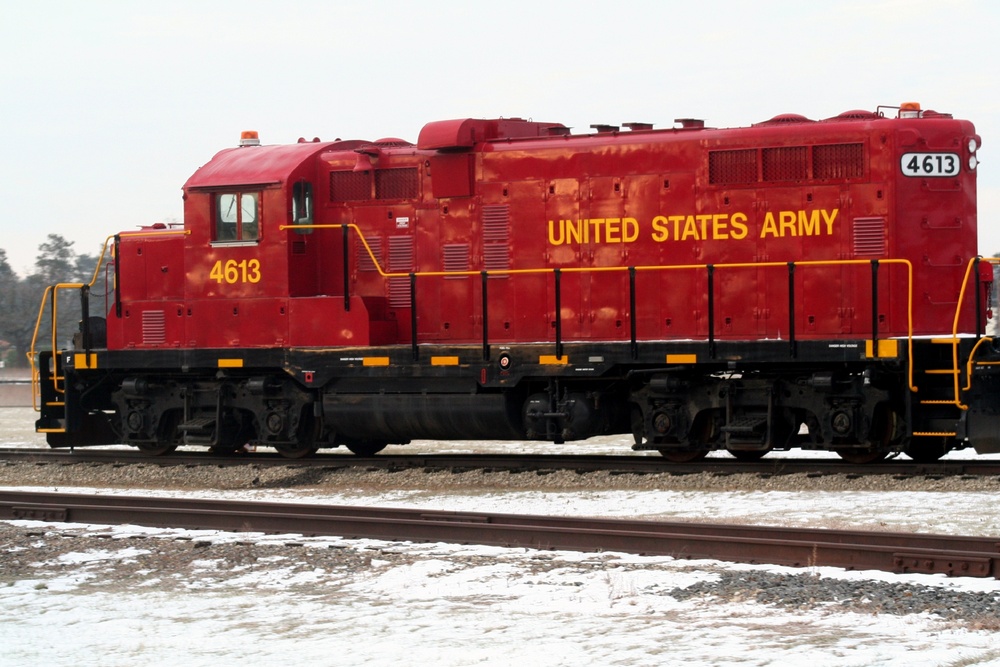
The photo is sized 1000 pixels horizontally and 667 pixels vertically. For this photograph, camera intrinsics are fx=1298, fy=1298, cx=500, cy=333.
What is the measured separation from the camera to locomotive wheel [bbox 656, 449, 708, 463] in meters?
14.0

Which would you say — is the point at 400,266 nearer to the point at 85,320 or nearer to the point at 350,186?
the point at 350,186

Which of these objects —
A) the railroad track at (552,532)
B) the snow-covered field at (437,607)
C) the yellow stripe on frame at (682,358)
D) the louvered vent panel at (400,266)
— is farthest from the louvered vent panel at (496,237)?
the snow-covered field at (437,607)

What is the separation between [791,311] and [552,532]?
4.85 metres

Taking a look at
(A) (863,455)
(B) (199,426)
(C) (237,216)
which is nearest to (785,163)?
(A) (863,455)

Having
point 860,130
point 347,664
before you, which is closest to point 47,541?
point 347,664

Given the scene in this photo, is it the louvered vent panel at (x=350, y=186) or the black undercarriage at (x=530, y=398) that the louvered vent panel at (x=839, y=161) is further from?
the louvered vent panel at (x=350, y=186)

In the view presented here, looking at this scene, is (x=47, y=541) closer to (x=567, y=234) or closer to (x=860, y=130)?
(x=567, y=234)

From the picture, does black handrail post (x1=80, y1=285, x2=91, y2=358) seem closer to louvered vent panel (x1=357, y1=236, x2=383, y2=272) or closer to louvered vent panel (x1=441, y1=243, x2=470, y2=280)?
louvered vent panel (x1=357, y1=236, x2=383, y2=272)

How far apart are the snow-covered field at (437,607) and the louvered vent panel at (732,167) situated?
14.9 ft

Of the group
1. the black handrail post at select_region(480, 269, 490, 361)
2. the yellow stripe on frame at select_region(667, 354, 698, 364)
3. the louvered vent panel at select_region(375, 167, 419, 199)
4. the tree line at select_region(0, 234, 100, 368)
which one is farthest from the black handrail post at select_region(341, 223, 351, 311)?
the tree line at select_region(0, 234, 100, 368)

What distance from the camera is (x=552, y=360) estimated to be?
13898 millimetres

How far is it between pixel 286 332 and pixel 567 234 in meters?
3.49

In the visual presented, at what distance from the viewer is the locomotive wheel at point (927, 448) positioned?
43.9ft

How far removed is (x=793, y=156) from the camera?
535 inches
